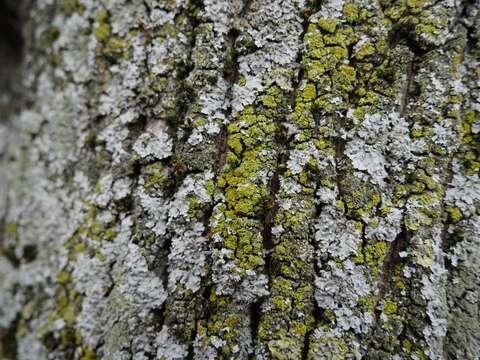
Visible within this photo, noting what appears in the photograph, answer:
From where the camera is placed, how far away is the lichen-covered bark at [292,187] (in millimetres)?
960

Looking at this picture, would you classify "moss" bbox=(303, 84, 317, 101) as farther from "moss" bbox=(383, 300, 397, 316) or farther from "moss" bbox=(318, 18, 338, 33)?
"moss" bbox=(383, 300, 397, 316)

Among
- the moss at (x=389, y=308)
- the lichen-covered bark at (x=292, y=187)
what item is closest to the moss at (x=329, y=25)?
the lichen-covered bark at (x=292, y=187)

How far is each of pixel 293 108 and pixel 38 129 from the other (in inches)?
39.2

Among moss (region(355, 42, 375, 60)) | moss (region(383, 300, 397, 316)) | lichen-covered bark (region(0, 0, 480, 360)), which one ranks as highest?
moss (region(355, 42, 375, 60))

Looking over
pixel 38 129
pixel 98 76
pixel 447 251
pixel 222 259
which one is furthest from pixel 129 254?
pixel 447 251

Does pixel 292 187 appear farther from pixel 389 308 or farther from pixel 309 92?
pixel 389 308

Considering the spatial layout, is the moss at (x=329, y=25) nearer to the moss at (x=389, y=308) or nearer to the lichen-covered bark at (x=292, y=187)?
the lichen-covered bark at (x=292, y=187)

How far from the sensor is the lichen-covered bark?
37.8 inches

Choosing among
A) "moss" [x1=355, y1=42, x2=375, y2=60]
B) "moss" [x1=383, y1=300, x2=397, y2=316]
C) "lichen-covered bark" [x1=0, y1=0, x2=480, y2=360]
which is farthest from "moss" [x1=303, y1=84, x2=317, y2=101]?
"moss" [x1=383, y1=300, x2=397, y2=316]

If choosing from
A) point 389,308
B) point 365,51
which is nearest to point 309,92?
point 365,51

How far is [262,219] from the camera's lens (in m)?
1.01

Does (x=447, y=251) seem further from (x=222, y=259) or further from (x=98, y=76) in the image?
(x=98, y=76)

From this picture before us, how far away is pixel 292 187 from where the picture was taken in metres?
1.00

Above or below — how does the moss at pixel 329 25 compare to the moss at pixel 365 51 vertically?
above
